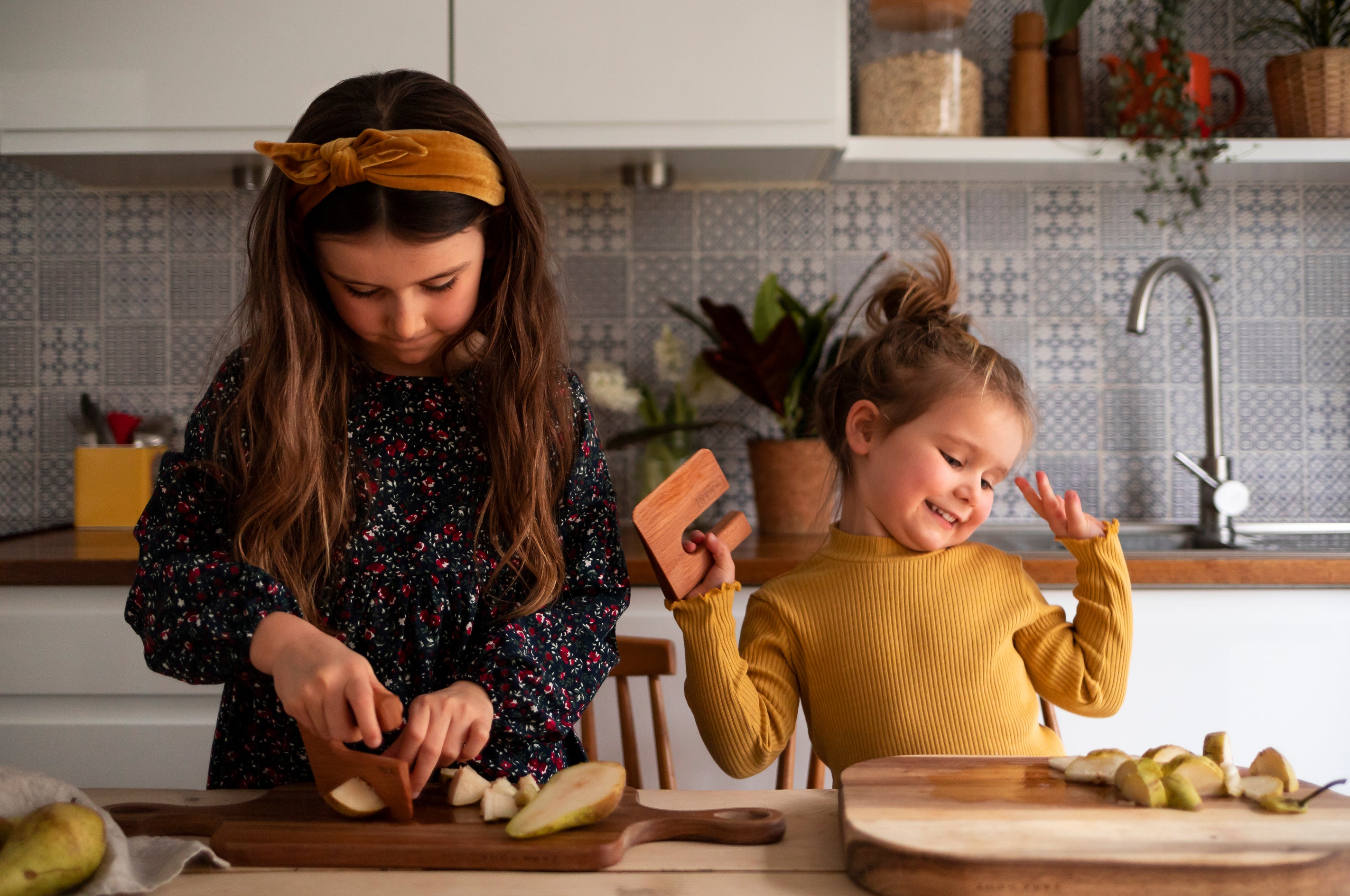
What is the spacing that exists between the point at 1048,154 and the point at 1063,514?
0.95 metres

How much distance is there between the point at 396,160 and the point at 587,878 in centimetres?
54

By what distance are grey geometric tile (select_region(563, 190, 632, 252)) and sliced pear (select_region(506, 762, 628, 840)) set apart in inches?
54.4

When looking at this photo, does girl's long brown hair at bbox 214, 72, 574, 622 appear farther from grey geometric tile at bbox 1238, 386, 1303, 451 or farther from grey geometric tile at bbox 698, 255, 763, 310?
grey geometric tile at bbox 1238, 386, 1303, 451

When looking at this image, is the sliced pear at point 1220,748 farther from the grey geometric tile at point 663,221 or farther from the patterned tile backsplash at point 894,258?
the grey geometric tile at point 663,221

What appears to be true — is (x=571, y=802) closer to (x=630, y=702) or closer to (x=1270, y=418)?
(x=630, y=702)

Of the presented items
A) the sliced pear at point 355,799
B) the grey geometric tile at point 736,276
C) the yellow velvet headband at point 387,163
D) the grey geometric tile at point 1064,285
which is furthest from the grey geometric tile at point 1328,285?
the sliced pear at point 355,799

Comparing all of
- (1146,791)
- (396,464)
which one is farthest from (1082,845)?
(396,464)

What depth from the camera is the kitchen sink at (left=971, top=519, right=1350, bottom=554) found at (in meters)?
1.71

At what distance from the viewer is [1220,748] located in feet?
2.22

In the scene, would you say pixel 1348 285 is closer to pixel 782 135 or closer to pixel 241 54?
pixel 782 135

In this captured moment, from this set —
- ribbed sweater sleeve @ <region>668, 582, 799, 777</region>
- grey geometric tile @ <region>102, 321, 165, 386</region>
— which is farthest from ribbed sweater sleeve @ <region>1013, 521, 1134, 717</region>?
grey geometric tile @ <region>102, 321, 165, 386</region>

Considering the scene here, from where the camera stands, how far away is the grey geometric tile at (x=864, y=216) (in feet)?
6.29

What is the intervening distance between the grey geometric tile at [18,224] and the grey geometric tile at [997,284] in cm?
161

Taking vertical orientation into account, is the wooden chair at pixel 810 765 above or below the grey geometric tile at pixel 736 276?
below
